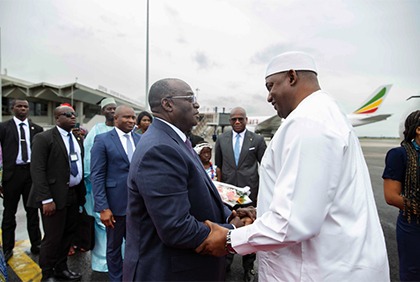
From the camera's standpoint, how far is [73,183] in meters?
3.19

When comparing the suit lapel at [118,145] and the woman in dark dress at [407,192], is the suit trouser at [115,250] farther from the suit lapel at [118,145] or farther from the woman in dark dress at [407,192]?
the woman in dark dress at [407,192]

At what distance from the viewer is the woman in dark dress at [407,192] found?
2334 millimetres

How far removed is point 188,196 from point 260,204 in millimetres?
384

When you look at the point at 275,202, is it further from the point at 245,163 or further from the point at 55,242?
the point at 245,163

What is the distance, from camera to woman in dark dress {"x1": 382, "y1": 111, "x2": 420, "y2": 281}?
2334mm

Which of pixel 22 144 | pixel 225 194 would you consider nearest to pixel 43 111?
pixel 22 144

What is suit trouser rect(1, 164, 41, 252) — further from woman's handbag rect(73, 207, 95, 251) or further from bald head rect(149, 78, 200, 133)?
bald head rect(149, 78, 200, 133)

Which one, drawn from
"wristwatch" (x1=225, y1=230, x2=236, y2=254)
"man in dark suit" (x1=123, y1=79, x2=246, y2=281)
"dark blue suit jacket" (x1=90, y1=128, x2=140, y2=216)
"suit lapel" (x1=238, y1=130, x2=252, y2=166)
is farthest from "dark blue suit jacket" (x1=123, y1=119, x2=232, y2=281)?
"suit lapel" (x1=238, y1=130, x2=252, y2=166)

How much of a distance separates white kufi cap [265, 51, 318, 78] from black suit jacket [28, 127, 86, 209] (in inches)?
105

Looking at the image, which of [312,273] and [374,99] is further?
[374,99]

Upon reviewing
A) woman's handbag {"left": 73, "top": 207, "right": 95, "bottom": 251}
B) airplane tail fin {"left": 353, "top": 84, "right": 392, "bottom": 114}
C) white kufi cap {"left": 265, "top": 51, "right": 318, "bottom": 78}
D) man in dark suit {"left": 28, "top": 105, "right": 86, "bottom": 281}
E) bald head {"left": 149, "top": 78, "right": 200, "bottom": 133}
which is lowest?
woman's handbag {"left": 73, "top": 207, "right": 95, "bottom": 251}

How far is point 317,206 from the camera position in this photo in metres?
1.07

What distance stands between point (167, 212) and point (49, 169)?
236 centimetres

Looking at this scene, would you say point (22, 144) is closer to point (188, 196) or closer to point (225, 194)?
point (225, 194)
